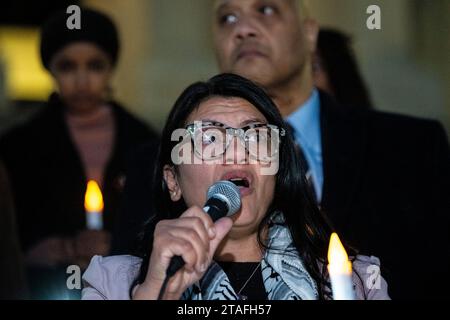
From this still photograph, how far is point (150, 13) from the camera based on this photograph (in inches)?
336

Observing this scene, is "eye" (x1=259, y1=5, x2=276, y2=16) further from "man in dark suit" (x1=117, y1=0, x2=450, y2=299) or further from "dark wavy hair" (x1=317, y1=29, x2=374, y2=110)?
"dark wavy hair" (x1=317, y1=29, x2=374, y2=110)

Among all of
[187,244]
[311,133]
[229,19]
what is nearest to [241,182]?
[187,244]

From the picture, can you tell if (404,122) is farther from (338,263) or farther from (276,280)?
(338,263)

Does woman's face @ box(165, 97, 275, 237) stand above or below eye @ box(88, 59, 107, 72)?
below

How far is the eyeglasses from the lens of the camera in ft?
13.2

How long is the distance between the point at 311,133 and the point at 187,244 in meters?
2.14

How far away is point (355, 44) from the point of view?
25.7 feet

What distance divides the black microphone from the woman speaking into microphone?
7cm

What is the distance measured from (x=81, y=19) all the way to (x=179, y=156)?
2.05 meters

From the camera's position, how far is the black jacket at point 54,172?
6.04 m

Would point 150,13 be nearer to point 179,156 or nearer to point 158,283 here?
point 179,156

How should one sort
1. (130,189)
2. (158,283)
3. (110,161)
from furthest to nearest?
(110,161) → (130,189) → (158,283)

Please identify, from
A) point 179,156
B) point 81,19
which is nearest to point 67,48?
point 81,19

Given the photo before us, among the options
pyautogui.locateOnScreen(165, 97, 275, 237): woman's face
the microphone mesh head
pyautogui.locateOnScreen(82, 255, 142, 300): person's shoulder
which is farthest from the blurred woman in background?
the microphone mesh head
